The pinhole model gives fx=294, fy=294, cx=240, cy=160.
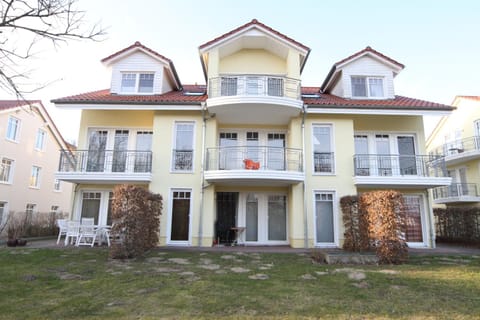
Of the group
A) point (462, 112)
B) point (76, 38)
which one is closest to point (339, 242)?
point (76, 38)

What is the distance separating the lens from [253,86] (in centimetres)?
1441

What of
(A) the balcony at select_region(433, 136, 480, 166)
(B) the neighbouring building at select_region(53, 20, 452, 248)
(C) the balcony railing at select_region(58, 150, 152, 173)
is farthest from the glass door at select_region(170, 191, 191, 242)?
(A) the balcony at select_region(433, 136, 480, 166)

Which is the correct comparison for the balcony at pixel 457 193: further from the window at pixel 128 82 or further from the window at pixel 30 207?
the window at pixel 30 207

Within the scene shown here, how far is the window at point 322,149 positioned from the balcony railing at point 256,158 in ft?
2.80

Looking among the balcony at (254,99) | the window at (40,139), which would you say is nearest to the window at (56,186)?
the window at (40,139)

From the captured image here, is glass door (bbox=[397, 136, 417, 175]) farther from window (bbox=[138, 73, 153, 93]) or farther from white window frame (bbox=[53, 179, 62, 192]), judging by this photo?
white window frame (bbox=[53, 179, 62, 192])

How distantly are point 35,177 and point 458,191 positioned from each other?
32.1 m

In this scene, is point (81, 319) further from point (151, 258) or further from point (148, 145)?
point (148, 145)

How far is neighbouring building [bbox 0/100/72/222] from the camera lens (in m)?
19.9

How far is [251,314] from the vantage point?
4.83 meters

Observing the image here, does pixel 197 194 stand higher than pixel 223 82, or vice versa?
pixel 223 82

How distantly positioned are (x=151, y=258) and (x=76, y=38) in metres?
6.81

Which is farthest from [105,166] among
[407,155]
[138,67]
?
[407,155]

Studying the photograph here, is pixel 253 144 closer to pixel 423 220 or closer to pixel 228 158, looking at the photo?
pixel 228 158
